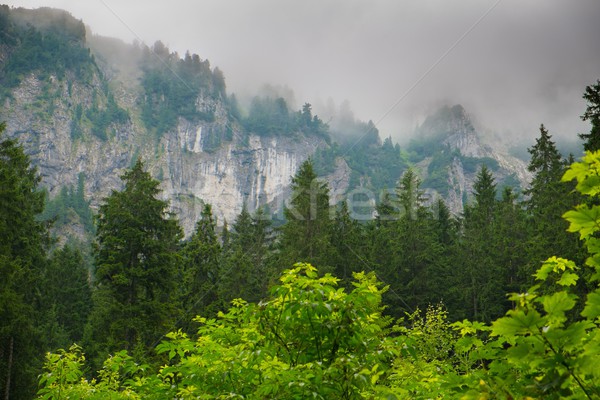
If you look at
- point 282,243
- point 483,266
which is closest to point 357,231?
point 282,243

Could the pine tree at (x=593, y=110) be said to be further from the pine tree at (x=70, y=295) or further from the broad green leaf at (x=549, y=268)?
the pine tree at (x=70, y=295)

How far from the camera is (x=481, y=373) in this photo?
104 inches

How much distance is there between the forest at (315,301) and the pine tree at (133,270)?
76mm

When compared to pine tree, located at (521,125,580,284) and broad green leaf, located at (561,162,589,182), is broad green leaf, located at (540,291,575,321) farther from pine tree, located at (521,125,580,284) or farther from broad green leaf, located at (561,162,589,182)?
pine tree, located at (521,125,580,284)

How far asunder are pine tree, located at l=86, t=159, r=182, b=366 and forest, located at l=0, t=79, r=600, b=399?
0.25ft

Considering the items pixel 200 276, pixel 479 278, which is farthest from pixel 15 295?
pixel 479 278

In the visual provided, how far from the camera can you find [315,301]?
408 cm

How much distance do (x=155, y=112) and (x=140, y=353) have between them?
644 feet

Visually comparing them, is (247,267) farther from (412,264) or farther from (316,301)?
(316,301)

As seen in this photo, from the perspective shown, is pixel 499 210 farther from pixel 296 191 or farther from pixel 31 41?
pixel 31 41

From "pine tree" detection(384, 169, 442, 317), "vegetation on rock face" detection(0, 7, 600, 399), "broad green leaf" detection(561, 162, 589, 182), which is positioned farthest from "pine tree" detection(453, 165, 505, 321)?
"broad green leaf" detection(561, 162, 589, 182)

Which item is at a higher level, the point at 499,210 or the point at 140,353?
the point at 499,210

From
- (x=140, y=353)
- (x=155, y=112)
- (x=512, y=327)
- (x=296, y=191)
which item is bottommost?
(x=140, y=353)

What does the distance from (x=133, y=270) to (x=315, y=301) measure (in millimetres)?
17753
